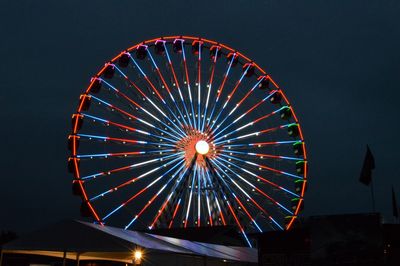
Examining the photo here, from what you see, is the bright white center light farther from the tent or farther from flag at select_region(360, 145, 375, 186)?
the tent

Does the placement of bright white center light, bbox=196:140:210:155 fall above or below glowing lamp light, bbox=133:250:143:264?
above

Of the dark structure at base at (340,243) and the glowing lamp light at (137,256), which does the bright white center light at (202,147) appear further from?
the glowing lamp light at (137,256)

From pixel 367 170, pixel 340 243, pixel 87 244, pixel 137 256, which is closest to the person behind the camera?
pixel 137 256

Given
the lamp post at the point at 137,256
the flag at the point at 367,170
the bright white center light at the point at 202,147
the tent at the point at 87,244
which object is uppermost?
the bright white center light at the point at 202,147

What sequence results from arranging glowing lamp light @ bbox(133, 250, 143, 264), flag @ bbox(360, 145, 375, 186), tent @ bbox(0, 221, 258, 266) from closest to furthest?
glowing lamp light @ bbox(133, 250, 143, 264)
tent @ bbox(0, 221, 258, 266)
flag @ bbox(360, 145, 375, 186)

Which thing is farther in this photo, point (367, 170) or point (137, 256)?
point (367, 170)

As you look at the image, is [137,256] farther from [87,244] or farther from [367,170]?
[367,170]

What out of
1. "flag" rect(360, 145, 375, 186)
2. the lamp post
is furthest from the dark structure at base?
the lamp post

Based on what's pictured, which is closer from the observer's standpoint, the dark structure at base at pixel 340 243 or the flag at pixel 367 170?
the dark structure at base at pixel 340 243

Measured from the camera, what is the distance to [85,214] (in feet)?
83.6

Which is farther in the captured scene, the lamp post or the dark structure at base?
the dark structure at base

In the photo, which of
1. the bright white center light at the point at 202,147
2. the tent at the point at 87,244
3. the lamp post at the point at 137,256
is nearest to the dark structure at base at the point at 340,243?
the tent at the point at 87,244

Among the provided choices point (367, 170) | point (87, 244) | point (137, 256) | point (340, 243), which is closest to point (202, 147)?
point (367, 170)

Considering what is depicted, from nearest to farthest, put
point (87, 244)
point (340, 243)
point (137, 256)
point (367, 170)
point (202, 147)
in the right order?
point (137, 256)
point (87, 244)
point (340, 243)
point (367, 170)
point (202, 147)
